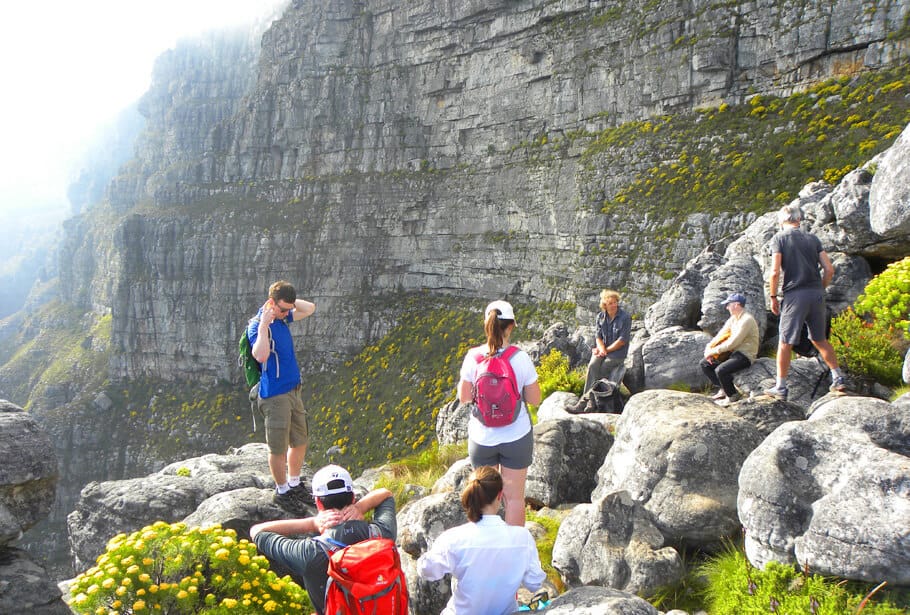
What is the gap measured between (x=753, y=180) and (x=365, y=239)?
3194 cm

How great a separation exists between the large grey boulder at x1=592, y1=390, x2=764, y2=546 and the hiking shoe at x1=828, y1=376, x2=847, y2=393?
211 cm

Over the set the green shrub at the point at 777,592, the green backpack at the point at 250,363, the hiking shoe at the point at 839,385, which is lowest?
the green shrub at the point at 777,592

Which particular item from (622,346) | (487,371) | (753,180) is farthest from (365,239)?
(487,371)

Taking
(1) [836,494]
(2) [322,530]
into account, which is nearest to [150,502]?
(2) [322,530]

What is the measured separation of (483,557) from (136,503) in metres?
6.87

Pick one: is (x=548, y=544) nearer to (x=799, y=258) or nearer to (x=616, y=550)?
(x=616, y=550)

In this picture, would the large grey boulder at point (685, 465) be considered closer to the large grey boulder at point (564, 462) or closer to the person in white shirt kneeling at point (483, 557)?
the large grey boulder at point (564, 462)

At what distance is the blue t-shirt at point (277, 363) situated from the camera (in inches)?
285

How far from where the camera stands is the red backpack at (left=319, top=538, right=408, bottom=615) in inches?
151

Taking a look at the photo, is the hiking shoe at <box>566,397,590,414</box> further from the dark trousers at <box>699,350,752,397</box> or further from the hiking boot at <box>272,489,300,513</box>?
the hiking boot at <box>272,489,300,513</box>

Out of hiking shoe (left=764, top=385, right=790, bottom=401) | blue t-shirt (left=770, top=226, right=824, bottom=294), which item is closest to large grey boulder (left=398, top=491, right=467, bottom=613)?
hiking shoe (left=764, top=385, right=790, bottom=401)

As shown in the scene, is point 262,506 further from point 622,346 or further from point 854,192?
point 854,192

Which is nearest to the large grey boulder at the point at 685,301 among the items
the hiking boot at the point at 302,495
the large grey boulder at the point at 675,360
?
the large grey boulder at the point at 675,360

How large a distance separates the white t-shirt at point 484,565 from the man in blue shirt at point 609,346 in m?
6.86
